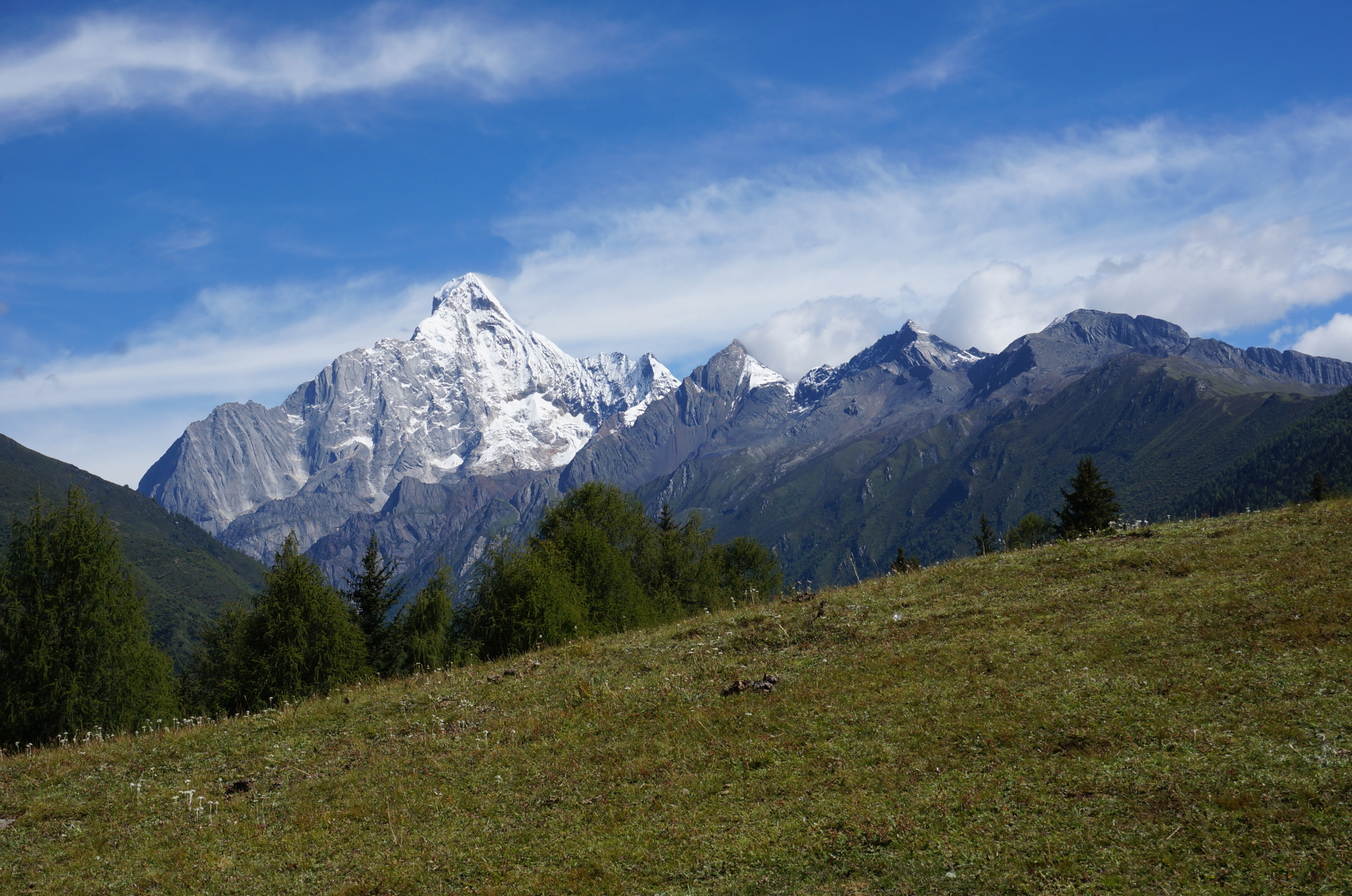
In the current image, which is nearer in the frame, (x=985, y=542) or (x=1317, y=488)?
(x=985, y=542)

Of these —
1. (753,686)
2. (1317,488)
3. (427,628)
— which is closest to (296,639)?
(427,628)

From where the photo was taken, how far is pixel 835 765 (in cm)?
1416

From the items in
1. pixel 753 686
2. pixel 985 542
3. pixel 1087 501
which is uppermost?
pixel 1087 501

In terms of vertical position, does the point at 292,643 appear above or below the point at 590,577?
below

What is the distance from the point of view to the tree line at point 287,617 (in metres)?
29.9

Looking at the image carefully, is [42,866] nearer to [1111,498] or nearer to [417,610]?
[417,610]

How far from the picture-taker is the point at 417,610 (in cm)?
5853

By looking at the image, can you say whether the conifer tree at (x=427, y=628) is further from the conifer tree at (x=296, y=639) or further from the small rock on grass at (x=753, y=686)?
the small rock on grass at (x=753, y=686)

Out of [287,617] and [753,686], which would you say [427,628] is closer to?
[287,617]

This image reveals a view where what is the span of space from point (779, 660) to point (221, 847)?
1265 cm

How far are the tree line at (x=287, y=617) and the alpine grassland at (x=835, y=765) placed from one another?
7225mm

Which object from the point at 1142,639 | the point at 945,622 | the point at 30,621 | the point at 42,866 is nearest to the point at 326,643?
the point at 30,621

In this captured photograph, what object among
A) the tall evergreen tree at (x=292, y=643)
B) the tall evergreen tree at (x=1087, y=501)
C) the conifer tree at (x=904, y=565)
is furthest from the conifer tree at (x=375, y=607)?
the tall evergreen tree at (x=1087, y=501)

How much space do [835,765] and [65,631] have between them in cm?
3109
